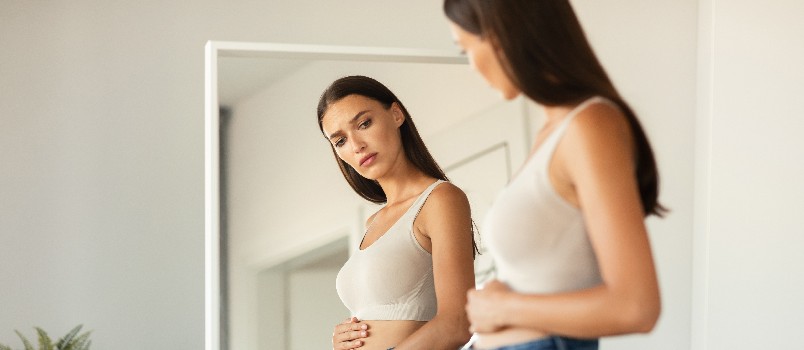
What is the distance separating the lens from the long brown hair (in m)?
1.23

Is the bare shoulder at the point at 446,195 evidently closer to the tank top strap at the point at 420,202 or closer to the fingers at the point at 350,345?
the tank top strap at the point at 420,202

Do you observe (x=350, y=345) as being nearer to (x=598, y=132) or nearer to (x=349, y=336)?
(x=349, y=336)

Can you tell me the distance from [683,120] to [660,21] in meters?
0.32

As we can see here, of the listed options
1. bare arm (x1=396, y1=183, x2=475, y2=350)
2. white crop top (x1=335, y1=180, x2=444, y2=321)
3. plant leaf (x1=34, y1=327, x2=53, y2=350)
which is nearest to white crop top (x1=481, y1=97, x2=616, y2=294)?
bare arm (x1=396, y1=183, x2=475, y2=350)

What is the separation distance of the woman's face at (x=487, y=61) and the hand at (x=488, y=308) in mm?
214

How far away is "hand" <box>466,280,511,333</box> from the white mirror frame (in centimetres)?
164

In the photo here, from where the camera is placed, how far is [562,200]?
1.23m

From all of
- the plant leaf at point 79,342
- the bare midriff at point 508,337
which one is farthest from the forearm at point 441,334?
the plant leaf at point 79,342

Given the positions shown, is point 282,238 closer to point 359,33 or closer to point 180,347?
point 180,347

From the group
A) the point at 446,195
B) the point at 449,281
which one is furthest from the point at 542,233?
the point at 446,195

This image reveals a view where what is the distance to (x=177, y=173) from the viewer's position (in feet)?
10.6

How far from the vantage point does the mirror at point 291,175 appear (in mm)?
2861

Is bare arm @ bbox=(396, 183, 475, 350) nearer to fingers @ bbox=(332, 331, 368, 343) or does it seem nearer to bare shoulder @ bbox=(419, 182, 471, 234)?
bare shoulder @ bbox=(419, 182, 471, 234)

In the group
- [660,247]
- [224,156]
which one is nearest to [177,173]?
[224,156]
